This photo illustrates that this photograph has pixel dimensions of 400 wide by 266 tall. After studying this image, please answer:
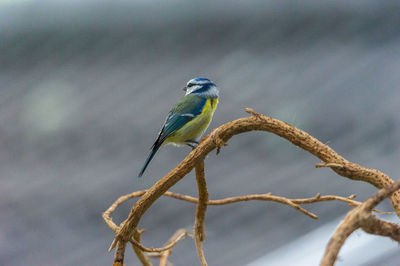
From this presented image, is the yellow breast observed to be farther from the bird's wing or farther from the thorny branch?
the thorny branch

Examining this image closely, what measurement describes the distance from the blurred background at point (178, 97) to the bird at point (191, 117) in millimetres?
465

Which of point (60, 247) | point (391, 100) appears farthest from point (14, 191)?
point (391, 100)

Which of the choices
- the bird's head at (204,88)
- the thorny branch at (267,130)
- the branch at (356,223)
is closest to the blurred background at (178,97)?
the bird's head at (204,88)

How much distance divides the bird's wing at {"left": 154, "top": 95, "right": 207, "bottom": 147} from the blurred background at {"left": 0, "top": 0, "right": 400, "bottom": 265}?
1.60 feet

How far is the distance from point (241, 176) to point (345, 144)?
400 mm

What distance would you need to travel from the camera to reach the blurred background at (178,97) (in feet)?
4.75

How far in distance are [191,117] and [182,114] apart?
0.02 metres

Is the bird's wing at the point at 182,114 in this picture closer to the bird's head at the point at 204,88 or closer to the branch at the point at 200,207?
the bird's head at the point at 204,88

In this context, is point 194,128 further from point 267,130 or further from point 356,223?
point 356,223

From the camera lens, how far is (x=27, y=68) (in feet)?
4.88

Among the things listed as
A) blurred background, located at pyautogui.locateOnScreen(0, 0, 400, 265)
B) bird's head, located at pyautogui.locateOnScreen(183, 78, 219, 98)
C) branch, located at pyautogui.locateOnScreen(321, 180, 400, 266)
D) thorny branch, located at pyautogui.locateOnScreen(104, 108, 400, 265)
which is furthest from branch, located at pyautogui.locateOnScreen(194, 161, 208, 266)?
blurred background, located at pyautogui.locateOnScreen(0, 0, 400, 265)

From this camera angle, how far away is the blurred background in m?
1.45

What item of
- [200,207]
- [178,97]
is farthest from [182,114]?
[178,97]

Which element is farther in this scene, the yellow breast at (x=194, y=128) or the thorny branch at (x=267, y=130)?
the yellow breast at (x=194, y=128)
